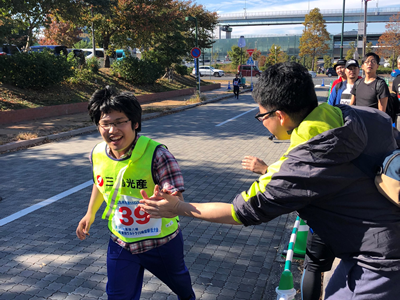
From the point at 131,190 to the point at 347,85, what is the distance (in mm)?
5390

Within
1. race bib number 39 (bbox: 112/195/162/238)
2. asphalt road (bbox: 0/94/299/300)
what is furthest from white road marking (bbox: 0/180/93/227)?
race bib number 39 (bbox: 112/195/162/238)

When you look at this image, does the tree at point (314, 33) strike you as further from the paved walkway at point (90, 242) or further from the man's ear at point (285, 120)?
the man's ear at point (285, 120)

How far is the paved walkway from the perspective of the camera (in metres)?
3.45

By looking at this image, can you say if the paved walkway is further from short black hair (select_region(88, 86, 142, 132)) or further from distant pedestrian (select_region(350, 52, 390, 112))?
distant pedestrian (select_region(350, 52, 390, 112))

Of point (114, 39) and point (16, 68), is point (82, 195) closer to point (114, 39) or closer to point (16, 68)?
point (16, 68)

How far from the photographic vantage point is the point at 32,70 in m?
15.7

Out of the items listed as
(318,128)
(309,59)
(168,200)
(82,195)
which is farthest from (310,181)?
(309,59)

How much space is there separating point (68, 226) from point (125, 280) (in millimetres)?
2860

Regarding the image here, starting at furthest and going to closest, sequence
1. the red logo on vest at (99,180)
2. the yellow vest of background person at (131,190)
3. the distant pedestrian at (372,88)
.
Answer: the distant pedestrian at (372,88) → the red logo on vest at (99,180) → the yellow vest of background person at (131,190)

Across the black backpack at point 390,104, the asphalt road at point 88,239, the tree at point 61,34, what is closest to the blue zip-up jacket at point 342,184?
the asphalt road at point 88,239

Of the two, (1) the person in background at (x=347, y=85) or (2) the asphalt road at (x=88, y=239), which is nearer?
(2) the asphalt road at (x=88, y=239)

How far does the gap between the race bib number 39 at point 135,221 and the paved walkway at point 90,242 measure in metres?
1.25

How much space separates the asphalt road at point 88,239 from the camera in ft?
11.3

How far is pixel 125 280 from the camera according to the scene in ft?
7.48
